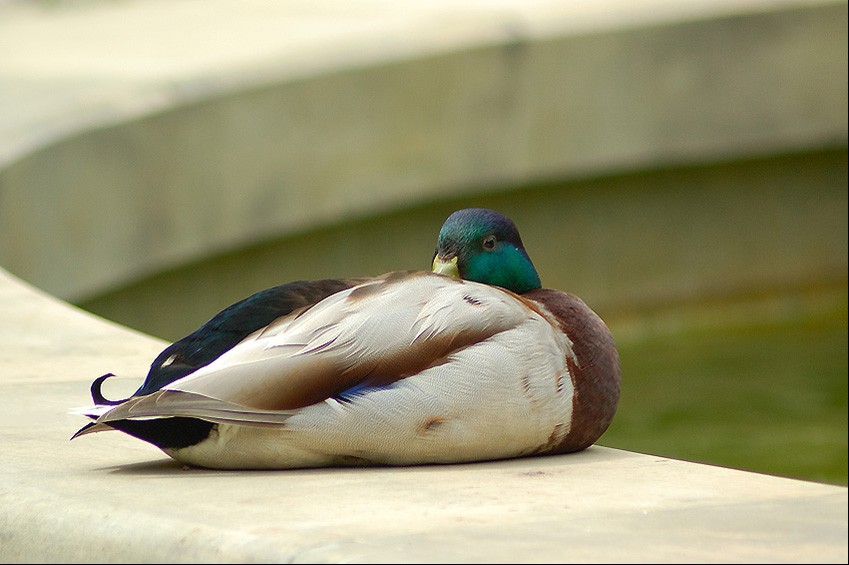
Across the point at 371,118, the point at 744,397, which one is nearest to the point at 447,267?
the point at 744,397

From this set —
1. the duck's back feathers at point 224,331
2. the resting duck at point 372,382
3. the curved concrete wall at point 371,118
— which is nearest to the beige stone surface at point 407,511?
the resting duck at point 372,382

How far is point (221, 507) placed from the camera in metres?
2.22

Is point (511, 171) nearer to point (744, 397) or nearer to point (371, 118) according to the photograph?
point (371, 118)

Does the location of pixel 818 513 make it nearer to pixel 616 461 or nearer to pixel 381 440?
pixel 616 461

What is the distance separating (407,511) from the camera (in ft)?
7.18

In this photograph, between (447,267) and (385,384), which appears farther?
(447,267)

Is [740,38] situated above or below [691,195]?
above

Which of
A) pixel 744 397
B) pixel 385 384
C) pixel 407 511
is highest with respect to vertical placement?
pixel 385 384

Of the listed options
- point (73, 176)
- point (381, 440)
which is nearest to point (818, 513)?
point (381, 440)

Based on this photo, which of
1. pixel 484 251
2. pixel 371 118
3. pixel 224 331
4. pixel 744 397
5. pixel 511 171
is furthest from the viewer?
pixel 511 171

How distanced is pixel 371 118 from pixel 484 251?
14.6 feet

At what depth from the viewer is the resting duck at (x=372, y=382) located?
7.86 feet

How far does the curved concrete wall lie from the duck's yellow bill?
339cm

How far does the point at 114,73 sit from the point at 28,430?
4.78 m
